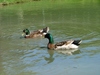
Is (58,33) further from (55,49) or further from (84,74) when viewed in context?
(84,74)

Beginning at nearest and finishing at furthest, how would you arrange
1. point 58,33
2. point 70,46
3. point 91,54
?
1. point 91,54
2. point 70,46
3. point 58,33

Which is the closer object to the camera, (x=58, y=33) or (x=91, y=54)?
(x=91, y=54)

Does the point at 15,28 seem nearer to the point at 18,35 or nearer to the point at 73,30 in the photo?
the point at 18,35

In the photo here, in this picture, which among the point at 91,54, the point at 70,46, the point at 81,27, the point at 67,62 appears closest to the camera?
the point at 67,62

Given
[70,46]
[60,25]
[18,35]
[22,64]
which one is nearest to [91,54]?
[70,46]

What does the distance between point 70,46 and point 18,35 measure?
16.0 feet

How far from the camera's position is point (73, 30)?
1567cm

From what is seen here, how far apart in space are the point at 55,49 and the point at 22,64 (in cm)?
258

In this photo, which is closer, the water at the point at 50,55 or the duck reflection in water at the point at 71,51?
the water at the point at 50,55

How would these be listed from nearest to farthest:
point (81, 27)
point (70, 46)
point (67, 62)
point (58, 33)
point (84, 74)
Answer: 1. point (84, 74)
2. point (67, 62)
3. point (70, 46)
4. point (58, 33)
5. point (81, 27)

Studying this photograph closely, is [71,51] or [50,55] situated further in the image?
[71,51]

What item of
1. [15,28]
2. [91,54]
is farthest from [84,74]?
[15,28]

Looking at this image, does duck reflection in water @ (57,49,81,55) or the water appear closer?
the water

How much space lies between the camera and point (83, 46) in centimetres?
1161
